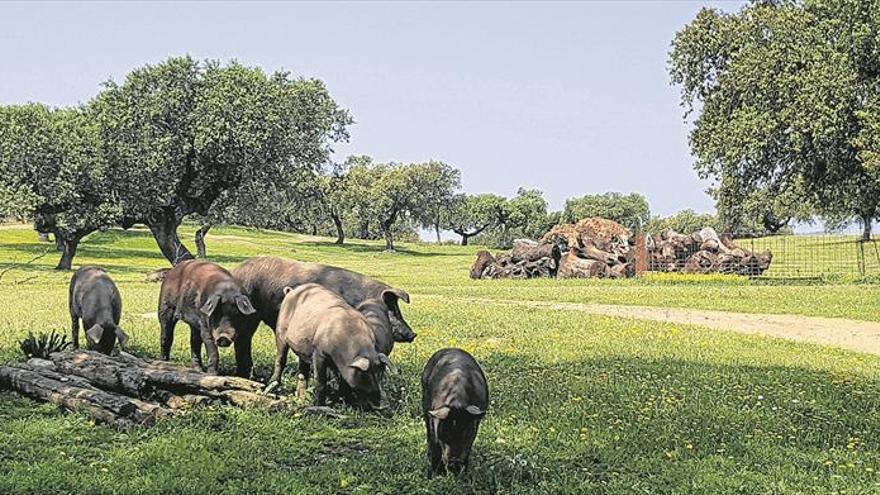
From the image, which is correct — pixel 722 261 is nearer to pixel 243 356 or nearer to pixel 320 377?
pixel 243 356

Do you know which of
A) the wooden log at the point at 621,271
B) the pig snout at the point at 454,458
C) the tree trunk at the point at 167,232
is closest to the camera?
the pig snout at the point at 454,458

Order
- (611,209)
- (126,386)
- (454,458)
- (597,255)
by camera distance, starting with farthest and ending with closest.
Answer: (611,209)
(597,255)
(126,386)
(454,458)

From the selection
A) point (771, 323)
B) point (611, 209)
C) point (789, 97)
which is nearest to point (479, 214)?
point (611, 209)

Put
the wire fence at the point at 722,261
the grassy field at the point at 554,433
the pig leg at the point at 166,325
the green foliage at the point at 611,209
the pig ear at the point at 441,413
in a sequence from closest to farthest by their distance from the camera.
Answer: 1. the pig ear at the point at 441,413
2. the grassy field at the point at 554,433
3. the pig leg at the point at 166,325
4. the wire fence at the point at 722,261
5. the green foliage at the point at 611,209

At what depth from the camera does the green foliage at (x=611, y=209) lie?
13350 cm

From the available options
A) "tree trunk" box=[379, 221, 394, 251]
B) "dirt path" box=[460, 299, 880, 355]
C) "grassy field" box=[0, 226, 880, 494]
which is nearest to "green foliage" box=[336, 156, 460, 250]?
"tree trunk" box=[379, 221, 394, 251]

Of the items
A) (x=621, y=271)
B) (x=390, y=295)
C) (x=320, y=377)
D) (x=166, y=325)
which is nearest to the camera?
(x=320, y=377)

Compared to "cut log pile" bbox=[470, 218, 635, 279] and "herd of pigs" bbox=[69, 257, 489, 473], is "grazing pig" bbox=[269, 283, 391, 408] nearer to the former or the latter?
"herd of pigs" bbox=[69, 257, 489, 473]

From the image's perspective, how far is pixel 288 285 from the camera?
38.5ft

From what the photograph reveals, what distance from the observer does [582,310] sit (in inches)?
892

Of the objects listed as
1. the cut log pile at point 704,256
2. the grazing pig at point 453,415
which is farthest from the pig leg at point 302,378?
the cut log pile at point 704,256

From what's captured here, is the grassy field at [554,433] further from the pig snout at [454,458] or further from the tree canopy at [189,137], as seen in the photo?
the tree canopy at [189,137]

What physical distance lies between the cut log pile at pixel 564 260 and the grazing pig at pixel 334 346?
28.3 metres

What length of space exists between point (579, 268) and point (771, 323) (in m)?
17.3
